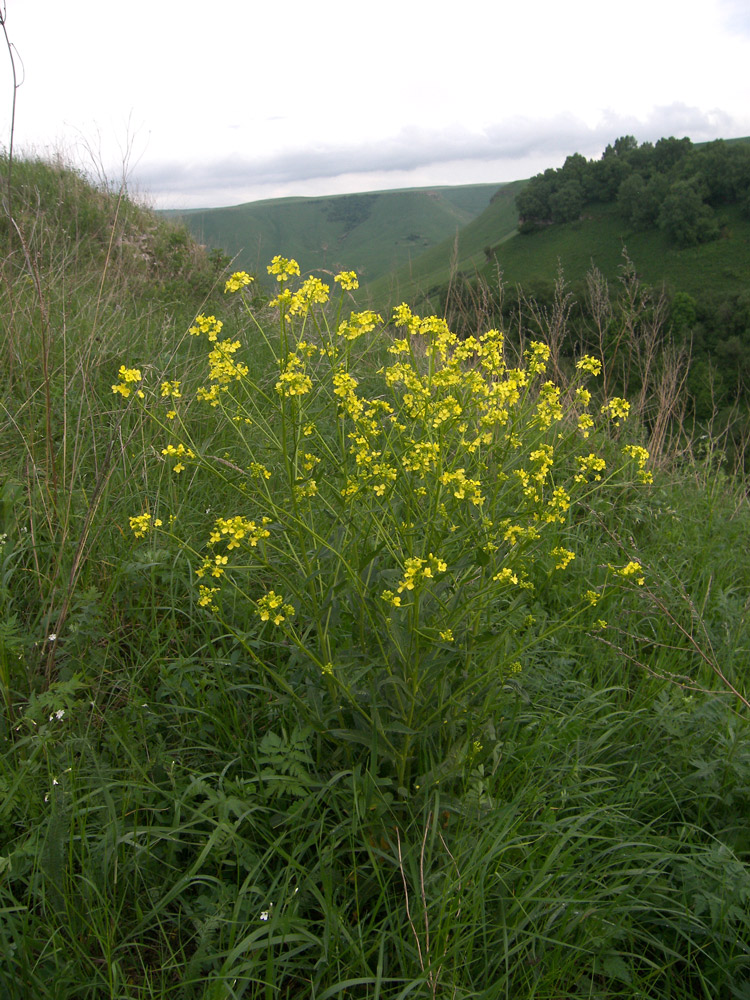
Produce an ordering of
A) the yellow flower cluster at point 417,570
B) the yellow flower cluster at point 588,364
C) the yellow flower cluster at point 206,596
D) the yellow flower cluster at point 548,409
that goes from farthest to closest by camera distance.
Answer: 1. the yellow flower cluster at point 588,364
2. the yellow flower cluster at point 548,409
3. the yellow flower cluster at point 206,596
4. the yellow flower cluster at point 417,570

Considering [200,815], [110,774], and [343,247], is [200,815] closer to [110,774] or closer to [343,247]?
[110,774]

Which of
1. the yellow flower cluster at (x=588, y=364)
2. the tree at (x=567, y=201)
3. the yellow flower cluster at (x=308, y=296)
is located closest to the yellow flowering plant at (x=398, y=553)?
the yellow flower cluster at (x=308, y=296)

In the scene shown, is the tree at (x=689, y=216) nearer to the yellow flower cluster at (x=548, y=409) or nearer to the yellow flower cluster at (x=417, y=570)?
the yellow flower cluster at (x=548, y=409)

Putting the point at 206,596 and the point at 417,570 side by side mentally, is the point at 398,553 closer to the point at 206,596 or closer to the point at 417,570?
the point at 417,570

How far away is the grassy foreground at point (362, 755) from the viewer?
164 cm

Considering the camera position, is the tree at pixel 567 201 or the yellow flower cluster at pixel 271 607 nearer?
the yellow flower cluster at pixel 271 607

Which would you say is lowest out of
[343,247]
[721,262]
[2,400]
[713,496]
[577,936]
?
[577,936]

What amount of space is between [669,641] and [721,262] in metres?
56.6

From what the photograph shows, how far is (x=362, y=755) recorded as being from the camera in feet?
6.52

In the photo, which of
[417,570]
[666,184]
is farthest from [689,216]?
[417,570]

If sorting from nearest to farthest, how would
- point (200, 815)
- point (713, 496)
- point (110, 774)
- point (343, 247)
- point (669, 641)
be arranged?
1. point (200, 815)
2. point (110, 774)
3. point (669, 641)
4. point (713, 496)
5. point (343, 247)

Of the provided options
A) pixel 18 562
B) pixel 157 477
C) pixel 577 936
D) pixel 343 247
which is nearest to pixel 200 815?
pixel 577 936

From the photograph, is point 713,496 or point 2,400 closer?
point 2,400

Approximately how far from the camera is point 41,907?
1.67 meters
